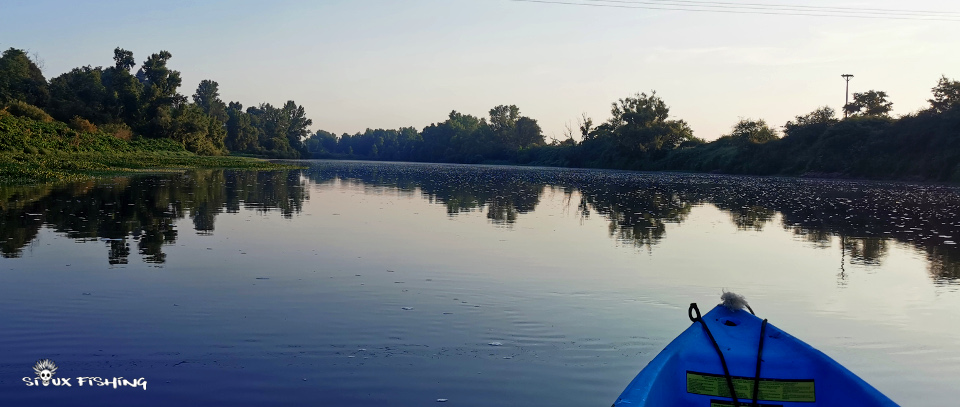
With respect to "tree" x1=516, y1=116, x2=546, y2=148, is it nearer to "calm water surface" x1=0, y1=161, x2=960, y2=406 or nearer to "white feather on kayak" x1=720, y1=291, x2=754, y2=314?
"calm water surface" x1=0, y1=161, x2=960, y2=406

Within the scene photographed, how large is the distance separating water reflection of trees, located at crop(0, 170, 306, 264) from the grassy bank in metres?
3.05

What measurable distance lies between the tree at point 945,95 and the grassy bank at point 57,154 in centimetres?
5844

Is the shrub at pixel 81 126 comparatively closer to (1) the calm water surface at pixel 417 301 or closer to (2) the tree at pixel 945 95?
(1) the calm water surface at pixel 417 301

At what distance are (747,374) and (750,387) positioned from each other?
10 centimetres

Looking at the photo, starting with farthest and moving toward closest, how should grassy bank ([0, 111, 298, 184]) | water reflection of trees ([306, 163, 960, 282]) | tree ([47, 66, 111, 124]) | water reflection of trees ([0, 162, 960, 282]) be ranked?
tree ([47, 66, 111, 124]) < grassy bank ([0, 111, 298, 184]) < water reflection of trees ([306, 163, 960, 282]) < water reflection of trees ([0, 162, 960, 282])

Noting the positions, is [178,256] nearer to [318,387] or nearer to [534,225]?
[318,387]

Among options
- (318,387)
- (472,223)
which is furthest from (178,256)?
(472,223)

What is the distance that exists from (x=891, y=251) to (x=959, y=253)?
1289 millimetres

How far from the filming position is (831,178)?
68625 mm

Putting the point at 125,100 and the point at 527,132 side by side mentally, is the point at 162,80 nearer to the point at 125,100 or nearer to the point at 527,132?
the point at 125,100

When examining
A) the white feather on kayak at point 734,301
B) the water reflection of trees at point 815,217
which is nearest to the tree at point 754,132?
the water reflection of trees at point 815,217

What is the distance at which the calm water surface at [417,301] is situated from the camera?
6219 millimetres

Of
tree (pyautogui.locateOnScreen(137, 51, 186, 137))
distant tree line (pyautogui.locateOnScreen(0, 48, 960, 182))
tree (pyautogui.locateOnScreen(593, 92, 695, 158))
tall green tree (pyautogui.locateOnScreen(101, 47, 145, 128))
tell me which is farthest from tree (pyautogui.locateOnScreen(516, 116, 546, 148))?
tall green tree (pyautogui.locateOnScreen(101, 47, 145, 128))

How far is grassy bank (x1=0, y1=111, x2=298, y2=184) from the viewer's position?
99.5 feet
